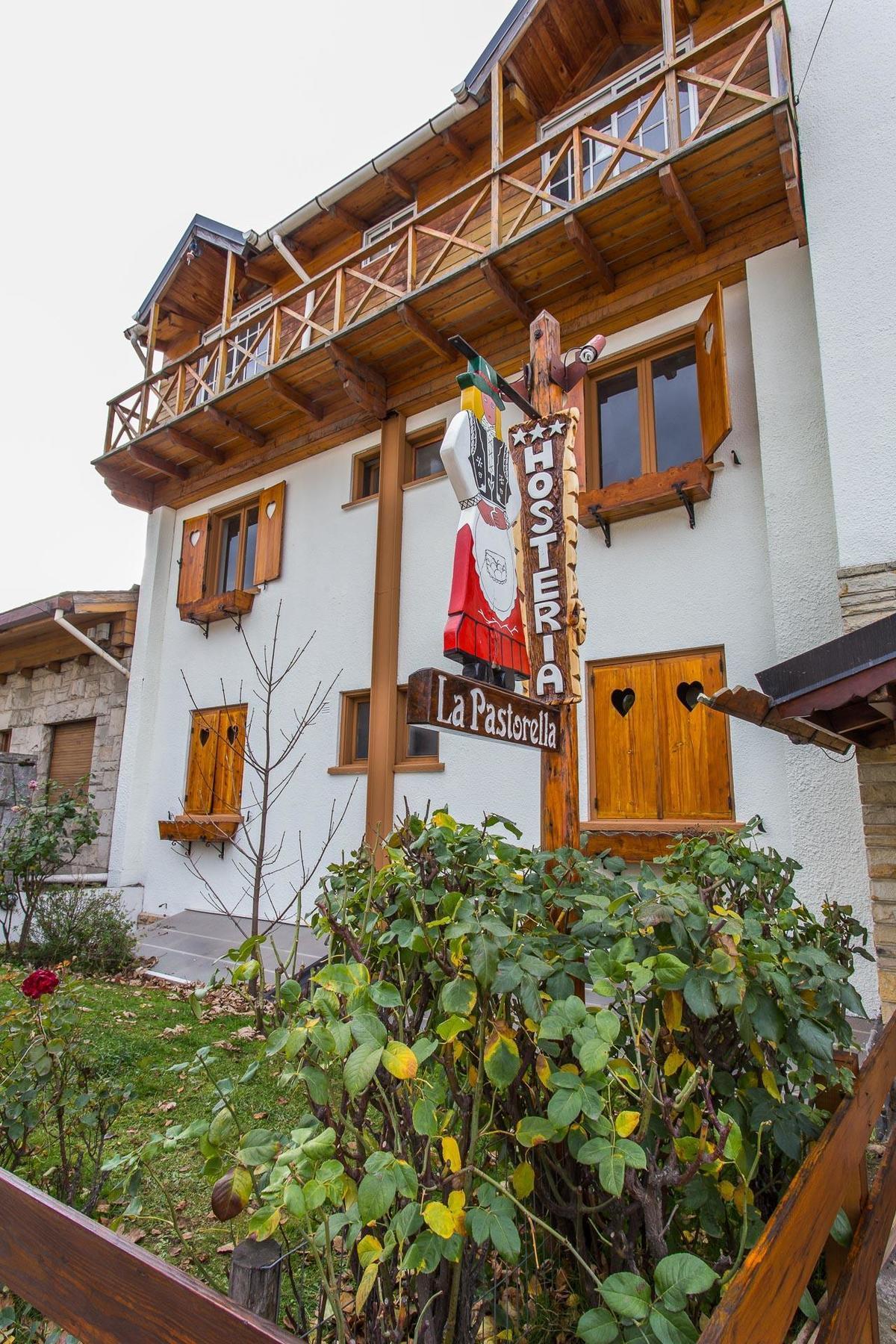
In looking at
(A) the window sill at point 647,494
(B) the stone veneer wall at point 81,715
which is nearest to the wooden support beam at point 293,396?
(A) the window sill at point 647,494

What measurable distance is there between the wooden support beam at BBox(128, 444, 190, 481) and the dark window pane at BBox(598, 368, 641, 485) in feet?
22.0

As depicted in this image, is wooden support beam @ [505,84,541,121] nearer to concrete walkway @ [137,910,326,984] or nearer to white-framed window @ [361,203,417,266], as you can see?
white-framed window @ [361,203,417,266]

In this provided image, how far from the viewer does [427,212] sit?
24.4ft

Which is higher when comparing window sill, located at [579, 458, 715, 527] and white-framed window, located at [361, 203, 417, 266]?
→ white-framed window, located at [361, 203, 417, 266]

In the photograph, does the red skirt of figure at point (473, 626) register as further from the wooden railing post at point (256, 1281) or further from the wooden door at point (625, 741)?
the wooden door at point (625, 741)

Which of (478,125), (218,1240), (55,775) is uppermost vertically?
(478,125)

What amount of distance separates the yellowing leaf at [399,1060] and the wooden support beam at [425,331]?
7646mm

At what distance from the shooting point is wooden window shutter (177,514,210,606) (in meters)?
10.2

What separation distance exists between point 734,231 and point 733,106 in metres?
1.26

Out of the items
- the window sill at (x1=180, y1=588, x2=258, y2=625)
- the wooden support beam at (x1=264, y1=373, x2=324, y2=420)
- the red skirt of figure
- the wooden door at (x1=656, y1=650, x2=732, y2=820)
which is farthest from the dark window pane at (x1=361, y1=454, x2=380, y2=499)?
the red skirt of figure

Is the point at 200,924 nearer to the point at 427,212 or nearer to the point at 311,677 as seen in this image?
the point at 311,677

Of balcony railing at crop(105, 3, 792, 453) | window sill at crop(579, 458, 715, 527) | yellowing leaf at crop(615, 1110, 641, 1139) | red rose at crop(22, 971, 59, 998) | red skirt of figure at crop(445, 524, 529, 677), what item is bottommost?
red rose at crop(22, 971, 59, 998)

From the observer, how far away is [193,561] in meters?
10.4

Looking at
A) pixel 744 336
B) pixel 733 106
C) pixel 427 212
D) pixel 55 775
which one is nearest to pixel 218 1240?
pixel 744 336
